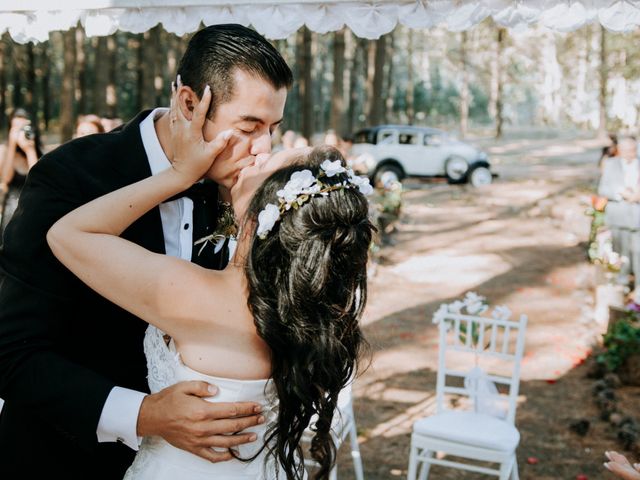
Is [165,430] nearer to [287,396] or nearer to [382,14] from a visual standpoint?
[287,396]

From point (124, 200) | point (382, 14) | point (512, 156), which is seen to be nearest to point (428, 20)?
point (382, 14)

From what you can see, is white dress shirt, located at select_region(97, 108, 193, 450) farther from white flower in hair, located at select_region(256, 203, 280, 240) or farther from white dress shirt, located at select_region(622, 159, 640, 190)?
white dress shirt, located at select_region(622, 159, 640, 190)

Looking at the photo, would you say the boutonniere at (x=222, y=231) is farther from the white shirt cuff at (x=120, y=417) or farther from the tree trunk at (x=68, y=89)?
the tree trunk at (x=68, y=89)

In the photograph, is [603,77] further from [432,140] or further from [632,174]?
[632,174]

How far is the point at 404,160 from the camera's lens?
22.2 meters

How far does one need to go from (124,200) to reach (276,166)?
1.45 ft

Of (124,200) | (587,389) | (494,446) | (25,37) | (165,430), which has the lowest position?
(587,389)

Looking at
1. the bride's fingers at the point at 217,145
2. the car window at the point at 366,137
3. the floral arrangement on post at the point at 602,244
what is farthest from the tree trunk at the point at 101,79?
the bride's fingers at the point at 217,145

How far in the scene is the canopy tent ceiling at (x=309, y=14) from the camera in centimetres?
411

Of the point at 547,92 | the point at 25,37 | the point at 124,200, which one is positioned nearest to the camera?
the point at 124,200

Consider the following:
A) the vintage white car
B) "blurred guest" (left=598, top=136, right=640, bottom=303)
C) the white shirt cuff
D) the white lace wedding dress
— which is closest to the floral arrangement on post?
"blurred guest" (left=598, top=136, right=640, bottom=303)

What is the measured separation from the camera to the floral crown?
1896 millimetres

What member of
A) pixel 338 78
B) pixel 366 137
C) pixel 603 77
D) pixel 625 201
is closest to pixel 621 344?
pixel 625 201

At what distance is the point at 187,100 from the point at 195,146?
0.21 metres
